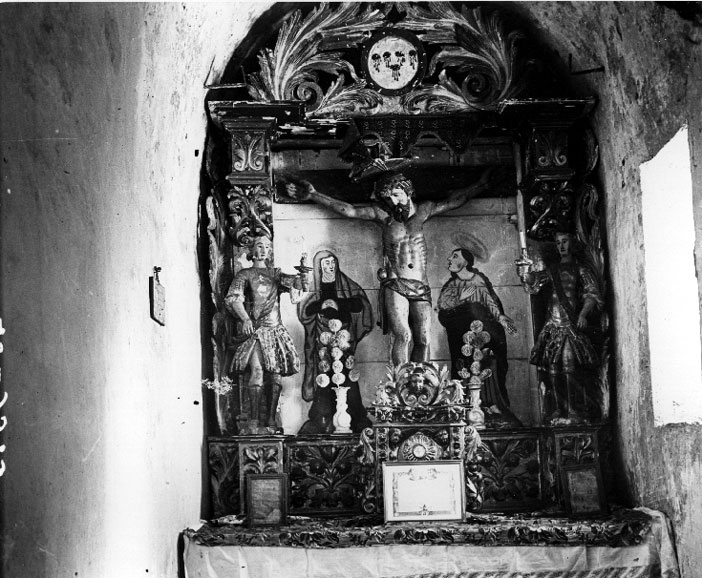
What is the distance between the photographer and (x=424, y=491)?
579 centimetres

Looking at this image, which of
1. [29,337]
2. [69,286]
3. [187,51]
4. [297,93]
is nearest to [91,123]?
[69,286]

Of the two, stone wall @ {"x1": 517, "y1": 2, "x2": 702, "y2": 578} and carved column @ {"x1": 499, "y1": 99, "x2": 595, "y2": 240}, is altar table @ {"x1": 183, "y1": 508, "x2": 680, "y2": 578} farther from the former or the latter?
carved column @ {"x1": 499, "y1": 99, "x2": 595, "y2": 240}

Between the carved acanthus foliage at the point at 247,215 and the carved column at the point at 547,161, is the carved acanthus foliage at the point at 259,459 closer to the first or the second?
the carved acanthus foliage at the point at 247,215

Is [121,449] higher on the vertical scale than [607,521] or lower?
higher

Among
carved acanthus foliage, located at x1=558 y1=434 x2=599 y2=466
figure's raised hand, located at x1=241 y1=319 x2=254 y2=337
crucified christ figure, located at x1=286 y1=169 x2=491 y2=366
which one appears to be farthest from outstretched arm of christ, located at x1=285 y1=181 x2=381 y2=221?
carved acanthus foliage, located at x1=558 y1=434 x2=599 y2=466

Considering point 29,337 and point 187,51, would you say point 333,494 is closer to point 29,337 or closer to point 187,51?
point 187,51

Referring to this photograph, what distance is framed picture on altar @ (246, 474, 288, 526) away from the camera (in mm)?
6023

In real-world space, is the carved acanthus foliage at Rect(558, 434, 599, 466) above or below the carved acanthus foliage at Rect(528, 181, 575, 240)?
below

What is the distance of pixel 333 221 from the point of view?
6781 millimetres

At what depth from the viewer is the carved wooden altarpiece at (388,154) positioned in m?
6.34

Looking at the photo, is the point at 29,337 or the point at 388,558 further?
Answer: the point at 388,558

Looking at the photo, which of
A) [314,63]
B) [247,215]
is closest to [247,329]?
[247,215]

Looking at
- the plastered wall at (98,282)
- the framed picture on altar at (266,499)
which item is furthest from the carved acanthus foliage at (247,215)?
the framed picture on altar at (266,499)

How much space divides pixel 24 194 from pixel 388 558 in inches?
118
